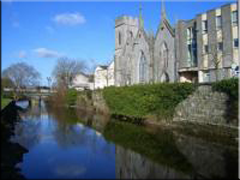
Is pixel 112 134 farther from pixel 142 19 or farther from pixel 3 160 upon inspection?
pixel 142 19

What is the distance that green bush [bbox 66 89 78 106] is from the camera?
165 ft

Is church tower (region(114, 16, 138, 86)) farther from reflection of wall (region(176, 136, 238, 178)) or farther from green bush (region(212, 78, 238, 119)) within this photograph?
reflection of wall (region(176, 136, 238, 178))

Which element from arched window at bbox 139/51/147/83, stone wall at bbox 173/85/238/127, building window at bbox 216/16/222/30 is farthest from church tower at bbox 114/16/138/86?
stone wall at bbox 173/85/238/127

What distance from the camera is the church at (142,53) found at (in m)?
36.4

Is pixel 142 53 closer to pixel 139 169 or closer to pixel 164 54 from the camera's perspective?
pixel 164 54

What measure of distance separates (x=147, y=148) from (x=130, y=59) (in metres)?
33.9

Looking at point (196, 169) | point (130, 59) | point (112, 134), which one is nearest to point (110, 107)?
point (112, 134)

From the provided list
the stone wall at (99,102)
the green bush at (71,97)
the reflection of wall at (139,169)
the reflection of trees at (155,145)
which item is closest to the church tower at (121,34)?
the green bush at (71,97)

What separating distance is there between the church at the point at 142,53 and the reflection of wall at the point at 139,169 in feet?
78.4

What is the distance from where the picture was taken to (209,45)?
1169 inches

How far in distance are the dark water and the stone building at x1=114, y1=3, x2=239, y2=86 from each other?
1375 centimetres

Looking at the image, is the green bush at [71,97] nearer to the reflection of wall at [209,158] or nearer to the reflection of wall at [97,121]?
the reflection of wall at [97,121]

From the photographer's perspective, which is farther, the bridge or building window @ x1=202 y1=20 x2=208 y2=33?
the bridge

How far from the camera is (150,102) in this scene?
2273cm
